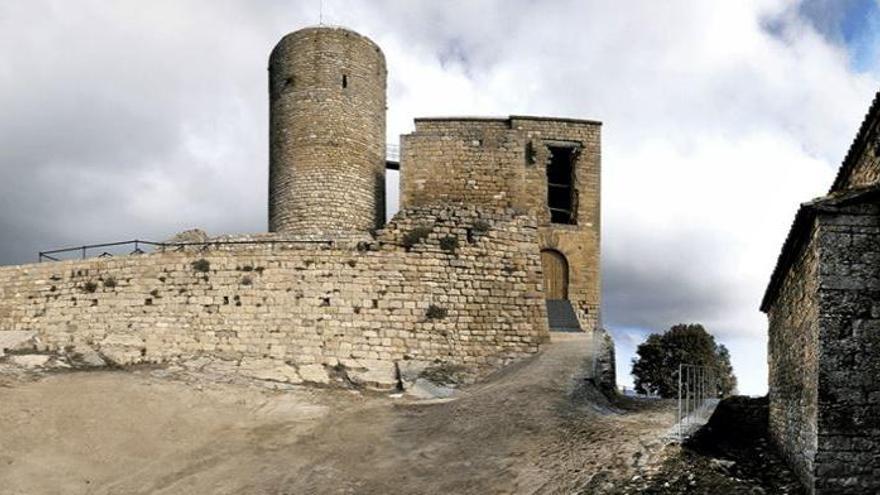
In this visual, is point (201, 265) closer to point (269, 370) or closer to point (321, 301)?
point (321, 301)

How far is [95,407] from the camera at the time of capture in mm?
14406

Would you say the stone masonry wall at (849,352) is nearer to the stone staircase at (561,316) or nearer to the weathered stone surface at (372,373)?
the weathered stone surface at (372,373)

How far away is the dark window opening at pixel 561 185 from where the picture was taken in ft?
79.9

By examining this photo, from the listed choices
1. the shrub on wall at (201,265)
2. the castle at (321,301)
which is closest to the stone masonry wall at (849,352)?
the castle at (321,301)

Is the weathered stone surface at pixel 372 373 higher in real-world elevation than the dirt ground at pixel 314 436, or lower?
higher

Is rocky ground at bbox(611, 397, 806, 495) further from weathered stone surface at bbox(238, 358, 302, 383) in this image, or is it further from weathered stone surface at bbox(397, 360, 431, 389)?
weathered stone surface at bbox(238, 358, 302, 383)

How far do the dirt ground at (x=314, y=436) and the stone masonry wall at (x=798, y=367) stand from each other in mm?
1573

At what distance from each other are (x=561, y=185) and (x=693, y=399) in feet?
41.3

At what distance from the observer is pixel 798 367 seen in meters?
8.69

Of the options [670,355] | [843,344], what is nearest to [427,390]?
[843,344]

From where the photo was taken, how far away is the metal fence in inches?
420

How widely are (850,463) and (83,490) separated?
10.4 m

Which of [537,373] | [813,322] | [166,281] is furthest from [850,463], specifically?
[166,281]

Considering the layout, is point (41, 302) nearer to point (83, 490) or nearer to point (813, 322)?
point (83, 490)
